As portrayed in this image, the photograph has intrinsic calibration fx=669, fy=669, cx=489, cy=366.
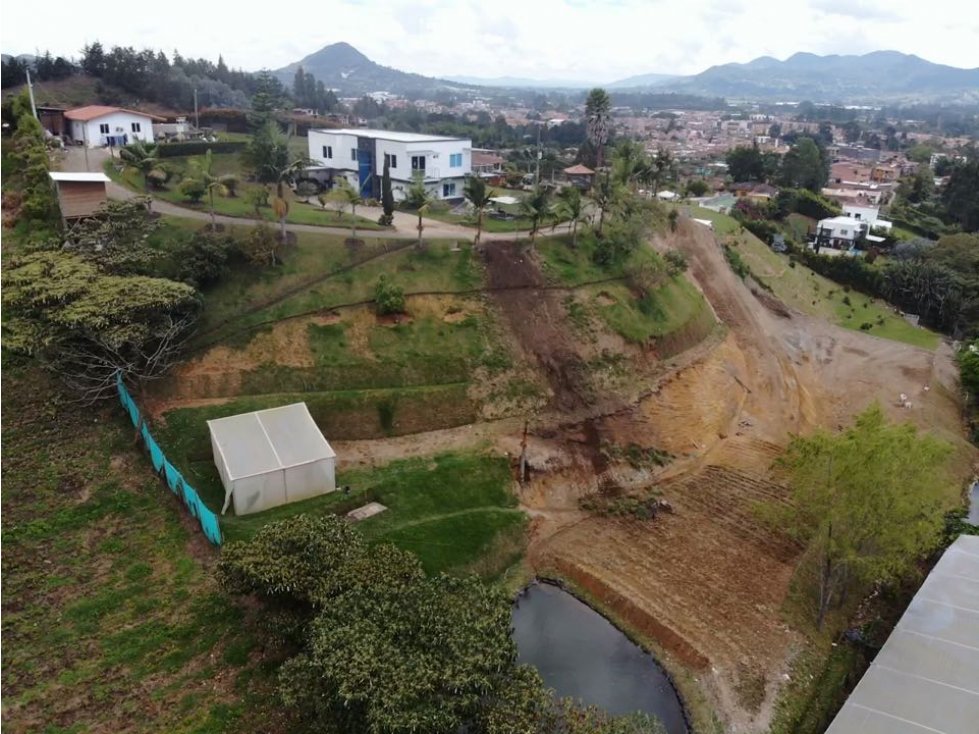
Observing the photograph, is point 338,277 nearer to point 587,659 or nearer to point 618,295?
point 618,295

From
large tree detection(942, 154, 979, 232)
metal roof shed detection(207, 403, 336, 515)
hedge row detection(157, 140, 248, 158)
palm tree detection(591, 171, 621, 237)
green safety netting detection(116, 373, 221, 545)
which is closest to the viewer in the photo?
green safety netting detection(116, 373, 221, 545)

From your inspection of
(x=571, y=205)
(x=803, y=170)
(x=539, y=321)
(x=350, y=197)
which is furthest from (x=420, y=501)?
(x=803, y=170)

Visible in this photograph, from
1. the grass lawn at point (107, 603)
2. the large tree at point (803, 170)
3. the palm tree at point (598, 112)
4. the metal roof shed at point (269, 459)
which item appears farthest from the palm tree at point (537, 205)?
the large tree at point (803, 170)

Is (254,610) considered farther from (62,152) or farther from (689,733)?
(62,152)

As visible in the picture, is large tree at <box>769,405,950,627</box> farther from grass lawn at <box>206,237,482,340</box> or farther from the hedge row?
the hedge row

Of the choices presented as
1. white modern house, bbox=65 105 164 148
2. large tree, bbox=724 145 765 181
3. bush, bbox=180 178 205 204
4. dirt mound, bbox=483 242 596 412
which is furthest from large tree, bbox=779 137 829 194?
bush, bbox=180 178 205 204

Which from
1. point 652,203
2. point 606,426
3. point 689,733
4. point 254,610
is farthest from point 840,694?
point 652,203
